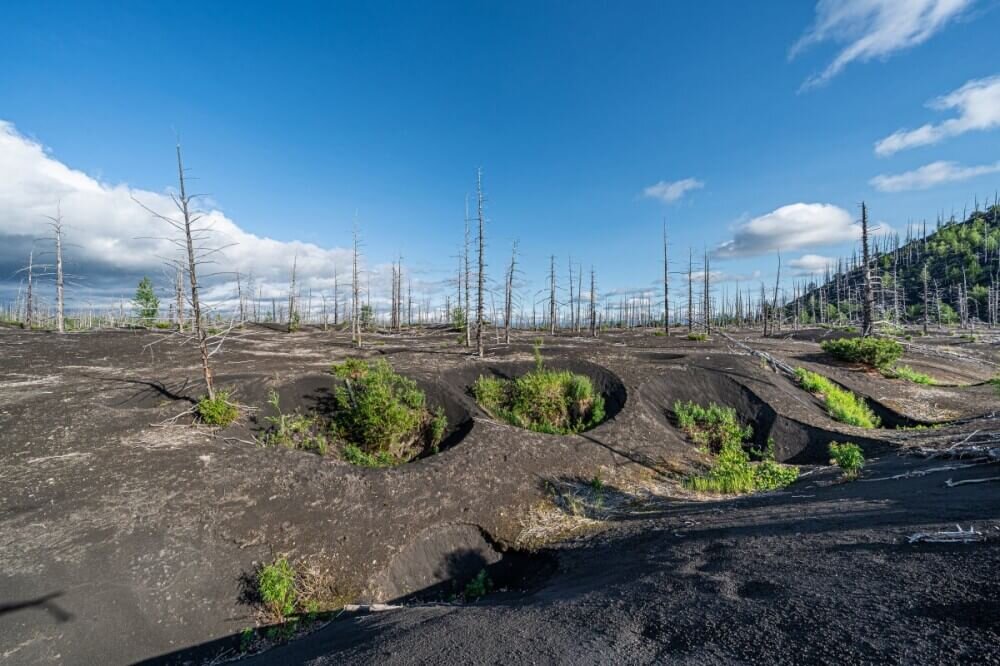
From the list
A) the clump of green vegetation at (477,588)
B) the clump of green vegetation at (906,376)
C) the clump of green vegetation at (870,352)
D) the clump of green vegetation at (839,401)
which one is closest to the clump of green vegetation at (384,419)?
the clump of green vegetation at (477,588)

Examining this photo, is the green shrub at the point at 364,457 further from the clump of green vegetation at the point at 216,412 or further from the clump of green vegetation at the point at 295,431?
the clump of green vegetation at the point at 216,412

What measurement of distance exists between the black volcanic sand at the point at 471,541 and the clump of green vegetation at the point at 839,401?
0.78 metres

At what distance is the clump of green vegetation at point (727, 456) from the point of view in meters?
10.8

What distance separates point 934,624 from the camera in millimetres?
3000

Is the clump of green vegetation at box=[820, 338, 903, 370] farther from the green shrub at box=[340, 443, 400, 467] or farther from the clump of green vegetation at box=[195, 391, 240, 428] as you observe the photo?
the clump of green vegetation at box=[195, 391, 240, 428]

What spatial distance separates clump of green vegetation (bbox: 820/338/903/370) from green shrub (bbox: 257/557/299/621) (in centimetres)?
2809

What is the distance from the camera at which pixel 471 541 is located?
30.9 feet

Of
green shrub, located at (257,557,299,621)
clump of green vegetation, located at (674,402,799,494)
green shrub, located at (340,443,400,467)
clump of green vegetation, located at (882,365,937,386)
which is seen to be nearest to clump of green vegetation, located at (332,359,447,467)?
green shrub, located at (340,443,400,467)

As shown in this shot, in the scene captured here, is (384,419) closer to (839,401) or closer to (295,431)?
(295,431)

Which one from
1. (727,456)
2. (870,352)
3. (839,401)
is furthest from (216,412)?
(870,352)

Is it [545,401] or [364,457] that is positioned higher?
[545,401]

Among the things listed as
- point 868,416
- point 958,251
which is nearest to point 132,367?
point 868,416

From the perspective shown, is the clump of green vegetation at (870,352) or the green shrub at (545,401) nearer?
the green shrub at (545,401)

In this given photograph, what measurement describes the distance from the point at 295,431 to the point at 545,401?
30.9ft
